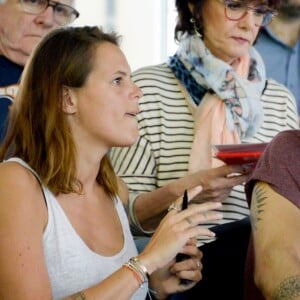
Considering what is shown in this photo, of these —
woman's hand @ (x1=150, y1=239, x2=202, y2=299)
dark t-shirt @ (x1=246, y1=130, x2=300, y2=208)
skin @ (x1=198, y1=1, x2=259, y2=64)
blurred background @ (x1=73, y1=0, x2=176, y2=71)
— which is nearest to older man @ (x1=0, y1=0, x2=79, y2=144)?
skin @ (x1=198, y1=1, x2=259, y2=64)

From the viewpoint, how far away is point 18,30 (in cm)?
193

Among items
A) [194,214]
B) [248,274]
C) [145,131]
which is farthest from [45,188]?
[145,131]

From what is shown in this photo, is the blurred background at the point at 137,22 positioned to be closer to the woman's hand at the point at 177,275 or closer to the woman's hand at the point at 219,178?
the woman's hand at the point at 219,178

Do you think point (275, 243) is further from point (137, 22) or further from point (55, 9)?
point (137, 22)

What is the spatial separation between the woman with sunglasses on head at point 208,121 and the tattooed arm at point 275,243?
354 mm

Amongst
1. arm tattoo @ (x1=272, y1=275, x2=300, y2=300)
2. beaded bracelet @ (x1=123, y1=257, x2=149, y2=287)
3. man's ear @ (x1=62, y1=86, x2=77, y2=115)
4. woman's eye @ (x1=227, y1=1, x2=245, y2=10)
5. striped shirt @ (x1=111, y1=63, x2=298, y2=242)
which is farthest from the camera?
woman's eye @ (x1=227, y1=1, x2=245, y2=10)

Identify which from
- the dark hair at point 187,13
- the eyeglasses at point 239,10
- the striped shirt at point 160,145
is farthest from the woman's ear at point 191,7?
the striped shirt at point 160,145

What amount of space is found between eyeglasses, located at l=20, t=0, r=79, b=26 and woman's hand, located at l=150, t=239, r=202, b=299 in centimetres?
81

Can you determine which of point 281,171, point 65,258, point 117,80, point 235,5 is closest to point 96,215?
point 65,258

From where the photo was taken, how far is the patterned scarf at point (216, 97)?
194cm

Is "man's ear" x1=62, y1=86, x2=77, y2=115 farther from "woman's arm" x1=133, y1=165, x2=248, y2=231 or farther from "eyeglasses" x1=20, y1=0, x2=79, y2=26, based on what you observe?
"eyeglasses" x1=20, y1=0, x2=79, y2=26

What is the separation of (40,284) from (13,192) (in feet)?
0.57

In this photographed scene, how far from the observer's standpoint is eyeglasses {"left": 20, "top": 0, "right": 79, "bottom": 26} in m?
1.93

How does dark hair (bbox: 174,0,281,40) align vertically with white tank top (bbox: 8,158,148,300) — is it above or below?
above
